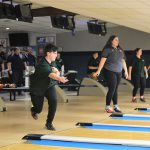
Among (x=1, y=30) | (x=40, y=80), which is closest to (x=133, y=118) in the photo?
(x=40, y=80)

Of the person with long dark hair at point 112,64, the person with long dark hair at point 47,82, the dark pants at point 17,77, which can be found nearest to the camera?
the person with long dark hair at point 47,82

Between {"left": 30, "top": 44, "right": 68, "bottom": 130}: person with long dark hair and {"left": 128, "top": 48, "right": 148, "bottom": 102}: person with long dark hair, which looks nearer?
{"left": 30, "top": 44, "right": 68, "bottom": 130}: person with long dark hair

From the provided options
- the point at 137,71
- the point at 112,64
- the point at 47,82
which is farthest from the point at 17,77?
the point at 47,82

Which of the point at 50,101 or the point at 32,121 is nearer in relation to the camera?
the point at 50,101

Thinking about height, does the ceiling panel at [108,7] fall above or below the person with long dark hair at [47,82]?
above

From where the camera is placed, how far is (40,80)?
22.3 ft

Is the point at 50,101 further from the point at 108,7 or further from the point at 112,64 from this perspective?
the point at 108,7

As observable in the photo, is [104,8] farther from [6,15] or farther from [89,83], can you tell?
[89,83]

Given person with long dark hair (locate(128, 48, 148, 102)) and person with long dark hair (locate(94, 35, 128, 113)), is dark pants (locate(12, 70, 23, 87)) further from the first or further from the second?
person with long dark hair (locate(94, 35, 128, 113))

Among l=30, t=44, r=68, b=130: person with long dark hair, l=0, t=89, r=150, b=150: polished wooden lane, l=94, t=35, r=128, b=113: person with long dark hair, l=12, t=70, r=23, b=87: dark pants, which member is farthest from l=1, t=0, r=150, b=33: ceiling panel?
l=12, t=70, r=23, b=87: dark pants

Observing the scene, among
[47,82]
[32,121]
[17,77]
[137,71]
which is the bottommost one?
[17,77]

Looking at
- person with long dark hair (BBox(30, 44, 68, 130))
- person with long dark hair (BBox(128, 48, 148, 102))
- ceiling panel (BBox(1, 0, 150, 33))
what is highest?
ceiling panel (BBox(1, 0, 150, 33))

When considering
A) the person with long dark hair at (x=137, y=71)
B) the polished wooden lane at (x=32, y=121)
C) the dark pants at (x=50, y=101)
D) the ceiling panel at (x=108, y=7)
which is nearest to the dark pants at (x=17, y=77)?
the ceiling panel at (x=108, y=7)

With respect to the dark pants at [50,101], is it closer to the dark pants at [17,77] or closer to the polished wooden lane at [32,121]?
the polished wooden lane at [32,121]
